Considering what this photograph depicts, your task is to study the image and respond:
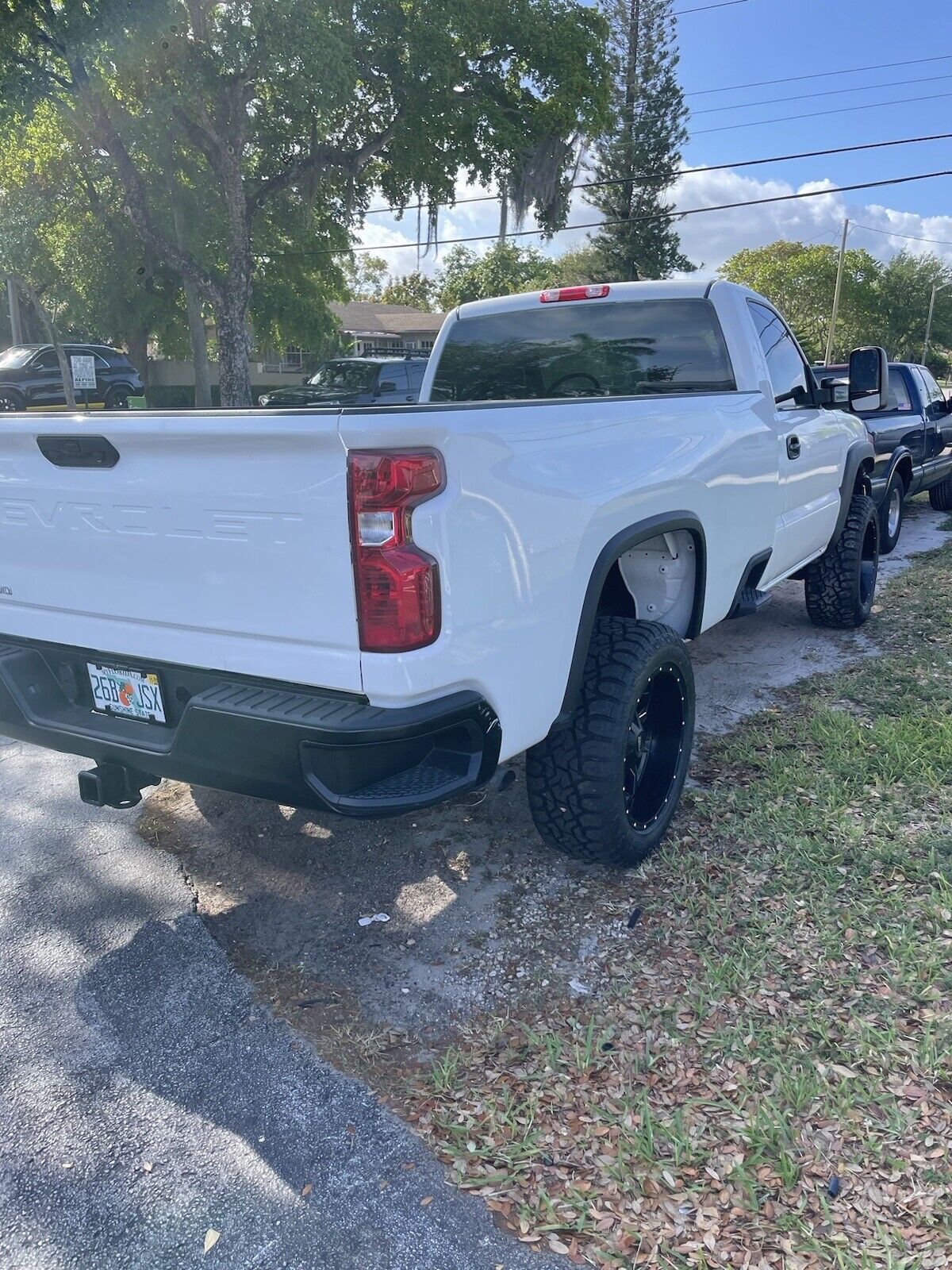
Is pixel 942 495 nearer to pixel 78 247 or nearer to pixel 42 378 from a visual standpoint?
pixel 42 378

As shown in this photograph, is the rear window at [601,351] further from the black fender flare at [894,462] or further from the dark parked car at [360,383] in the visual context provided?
the dark parked car at [360,383]

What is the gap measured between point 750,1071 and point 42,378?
2311cm

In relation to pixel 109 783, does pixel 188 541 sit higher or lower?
higher

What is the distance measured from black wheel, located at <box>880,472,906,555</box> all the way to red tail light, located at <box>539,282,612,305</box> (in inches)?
193

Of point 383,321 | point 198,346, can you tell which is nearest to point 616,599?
point 198,346

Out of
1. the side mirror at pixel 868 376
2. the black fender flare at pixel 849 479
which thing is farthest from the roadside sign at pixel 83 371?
the side mirror at pixel 868 376

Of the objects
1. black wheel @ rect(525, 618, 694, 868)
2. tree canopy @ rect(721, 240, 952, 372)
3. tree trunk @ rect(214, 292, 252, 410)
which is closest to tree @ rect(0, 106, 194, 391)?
tree trunk @ rect(214, 292, 252, 410)

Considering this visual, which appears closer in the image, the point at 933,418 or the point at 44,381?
the point at 933,418

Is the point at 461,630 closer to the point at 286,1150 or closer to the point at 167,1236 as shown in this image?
the point at 286,1150

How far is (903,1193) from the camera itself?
6.71ft

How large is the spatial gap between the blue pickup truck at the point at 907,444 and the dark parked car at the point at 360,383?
7.76 metres

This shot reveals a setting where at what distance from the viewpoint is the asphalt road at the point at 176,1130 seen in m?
2.00

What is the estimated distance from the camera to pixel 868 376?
5.22 meters

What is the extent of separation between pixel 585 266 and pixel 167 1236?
48070 millimetres
